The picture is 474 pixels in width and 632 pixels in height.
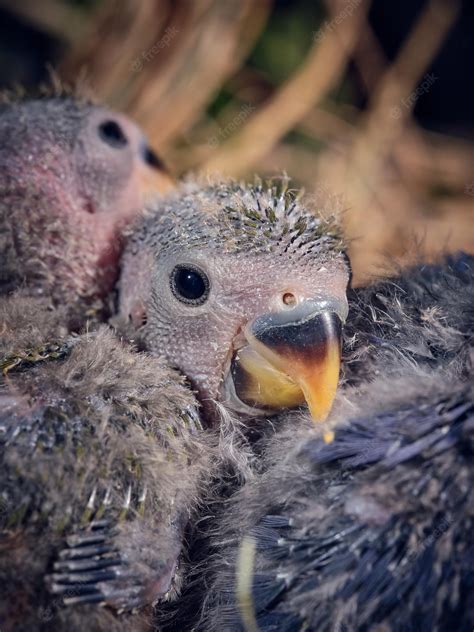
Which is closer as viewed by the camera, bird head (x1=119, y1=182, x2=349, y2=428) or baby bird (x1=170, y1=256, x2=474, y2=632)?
baby bird (x1=170, y1=256, x2=474, y2=632)

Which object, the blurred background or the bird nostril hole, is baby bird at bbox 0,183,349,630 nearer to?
the bird nostril hole

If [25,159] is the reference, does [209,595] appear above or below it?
below

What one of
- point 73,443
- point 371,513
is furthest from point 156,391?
point 371,513

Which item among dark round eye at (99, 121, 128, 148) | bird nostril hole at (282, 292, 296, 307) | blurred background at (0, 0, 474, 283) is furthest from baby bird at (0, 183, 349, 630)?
blurred background at (0, 0, 474, 283)

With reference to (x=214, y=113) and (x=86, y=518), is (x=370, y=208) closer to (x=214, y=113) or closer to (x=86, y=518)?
(x=214, y=113)

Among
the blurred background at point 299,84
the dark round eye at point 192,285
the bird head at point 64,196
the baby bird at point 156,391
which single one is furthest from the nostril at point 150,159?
the blurred background at point 299,84

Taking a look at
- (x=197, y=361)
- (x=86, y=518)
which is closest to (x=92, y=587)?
(x=86, y=518)
